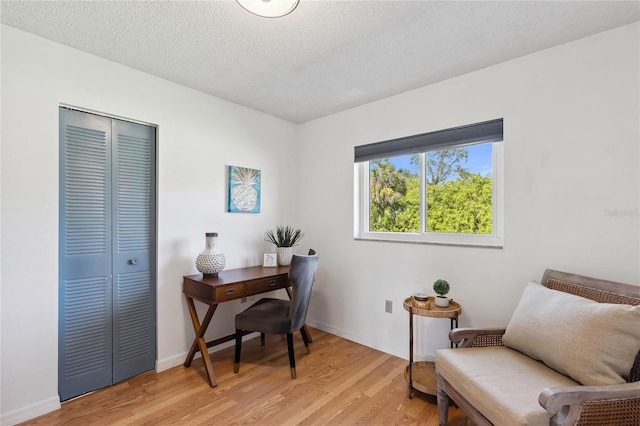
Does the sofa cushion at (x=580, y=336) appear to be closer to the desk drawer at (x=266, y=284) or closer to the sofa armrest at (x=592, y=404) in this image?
the sofa armrest at (x=592, y=404)

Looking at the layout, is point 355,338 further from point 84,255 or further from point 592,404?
point 84,255

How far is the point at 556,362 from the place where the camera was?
143 cm

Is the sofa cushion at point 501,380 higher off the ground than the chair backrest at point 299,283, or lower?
lower

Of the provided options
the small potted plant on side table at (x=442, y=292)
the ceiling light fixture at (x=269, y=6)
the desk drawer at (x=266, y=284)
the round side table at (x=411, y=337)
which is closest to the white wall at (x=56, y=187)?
the desk drawer at (x=266, y=284)

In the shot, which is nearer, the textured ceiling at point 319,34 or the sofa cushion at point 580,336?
the sofa cushion at point 580,336

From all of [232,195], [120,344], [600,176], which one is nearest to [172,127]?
[232,195]

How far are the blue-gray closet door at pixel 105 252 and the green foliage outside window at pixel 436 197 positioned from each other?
204cm

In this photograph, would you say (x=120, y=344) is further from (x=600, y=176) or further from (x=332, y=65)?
(x=600, y=176)

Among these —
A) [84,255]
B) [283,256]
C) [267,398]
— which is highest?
[84,255]

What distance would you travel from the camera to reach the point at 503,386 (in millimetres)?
1344

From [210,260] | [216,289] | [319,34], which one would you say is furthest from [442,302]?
[319,34]

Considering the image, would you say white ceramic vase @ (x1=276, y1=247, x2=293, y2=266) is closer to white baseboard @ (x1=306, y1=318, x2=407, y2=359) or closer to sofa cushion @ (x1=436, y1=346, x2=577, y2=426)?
white baseboard @ (x1=306, y1=318, x2=407, y2=359)

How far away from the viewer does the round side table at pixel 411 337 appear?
6.55ft

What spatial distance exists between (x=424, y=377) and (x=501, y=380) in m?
0.80
